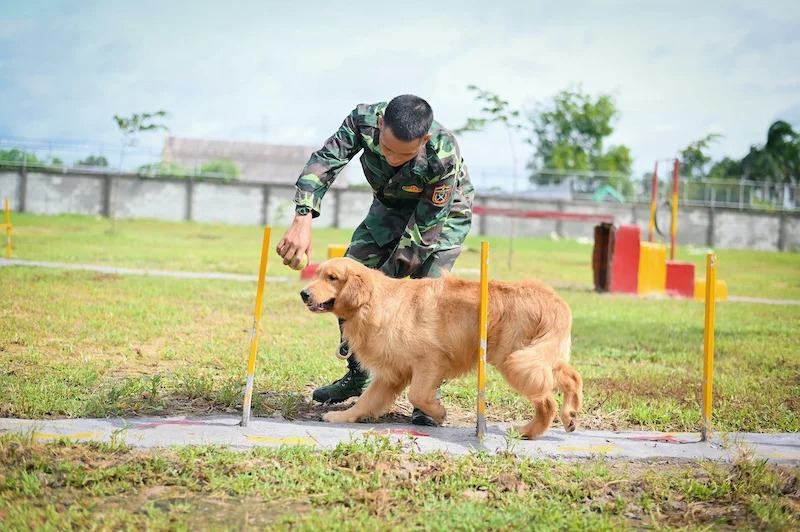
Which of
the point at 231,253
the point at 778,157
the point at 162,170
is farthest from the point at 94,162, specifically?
the point at 778,157

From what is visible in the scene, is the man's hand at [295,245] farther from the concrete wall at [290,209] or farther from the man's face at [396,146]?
the concrete wall at [290,209]

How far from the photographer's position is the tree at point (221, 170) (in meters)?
41.8

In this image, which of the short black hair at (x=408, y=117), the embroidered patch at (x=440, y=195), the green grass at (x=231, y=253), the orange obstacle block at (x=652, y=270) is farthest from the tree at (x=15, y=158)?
the short black hair at (x=408, y=117)

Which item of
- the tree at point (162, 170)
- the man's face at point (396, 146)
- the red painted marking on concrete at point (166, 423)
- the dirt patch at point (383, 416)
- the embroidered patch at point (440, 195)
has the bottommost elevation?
the dirt patch at point (383, 416)

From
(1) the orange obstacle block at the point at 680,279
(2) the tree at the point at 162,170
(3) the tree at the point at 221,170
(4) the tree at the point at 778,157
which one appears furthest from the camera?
(4) the tree at the point at 778,157

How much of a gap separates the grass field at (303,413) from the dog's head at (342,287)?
942 mm

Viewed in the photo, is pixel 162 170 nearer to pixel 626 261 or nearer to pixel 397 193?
pixel 626 261

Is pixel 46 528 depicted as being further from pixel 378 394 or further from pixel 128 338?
pixel 128 338

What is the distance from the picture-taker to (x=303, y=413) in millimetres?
5926

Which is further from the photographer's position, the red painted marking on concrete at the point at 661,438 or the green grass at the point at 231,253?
the green grass at the point at 231,253

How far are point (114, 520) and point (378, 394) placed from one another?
2.38m

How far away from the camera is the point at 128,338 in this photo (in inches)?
337

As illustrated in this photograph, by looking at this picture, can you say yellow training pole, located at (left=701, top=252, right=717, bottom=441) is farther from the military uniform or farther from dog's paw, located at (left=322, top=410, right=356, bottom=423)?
dog's paw, located at (left=322, top=410, right=356, bottom=423)

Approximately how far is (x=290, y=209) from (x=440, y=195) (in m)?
36.7
